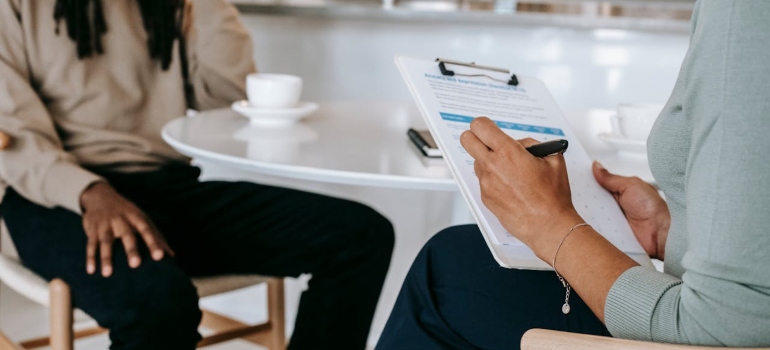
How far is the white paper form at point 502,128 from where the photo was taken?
2.57ft

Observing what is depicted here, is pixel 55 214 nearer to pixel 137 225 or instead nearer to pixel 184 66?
pixel 137 225

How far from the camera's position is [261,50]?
230cm

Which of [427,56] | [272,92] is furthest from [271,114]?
[427,56]

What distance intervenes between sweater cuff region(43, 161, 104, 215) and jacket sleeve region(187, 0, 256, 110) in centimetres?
40

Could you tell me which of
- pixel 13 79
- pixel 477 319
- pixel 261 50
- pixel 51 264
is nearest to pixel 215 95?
pixel 13 79

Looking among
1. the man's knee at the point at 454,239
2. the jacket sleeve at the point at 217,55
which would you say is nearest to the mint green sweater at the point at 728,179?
the man's knee at the point at 454,239

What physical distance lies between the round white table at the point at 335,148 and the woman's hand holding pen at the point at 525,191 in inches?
8.4

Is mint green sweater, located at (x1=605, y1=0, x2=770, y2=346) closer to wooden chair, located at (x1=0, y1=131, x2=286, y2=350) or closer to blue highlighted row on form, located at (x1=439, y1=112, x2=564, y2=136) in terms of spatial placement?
blue highlighted row on form, located at (x1=439, y1=112, x2=564, y2=136)

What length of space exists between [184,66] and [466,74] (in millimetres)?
784

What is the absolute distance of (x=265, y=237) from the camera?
139 centimetres

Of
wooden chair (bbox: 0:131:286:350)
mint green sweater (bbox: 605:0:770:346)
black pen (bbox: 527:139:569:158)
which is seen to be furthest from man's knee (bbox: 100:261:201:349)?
mint green sweater (bbox: 605:0:770:346)

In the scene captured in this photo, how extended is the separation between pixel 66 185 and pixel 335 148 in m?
0.45

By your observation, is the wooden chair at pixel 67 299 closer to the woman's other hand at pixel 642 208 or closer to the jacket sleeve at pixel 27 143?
the jacket sleeve at pixel 27 143

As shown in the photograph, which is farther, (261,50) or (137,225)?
(261,50)
